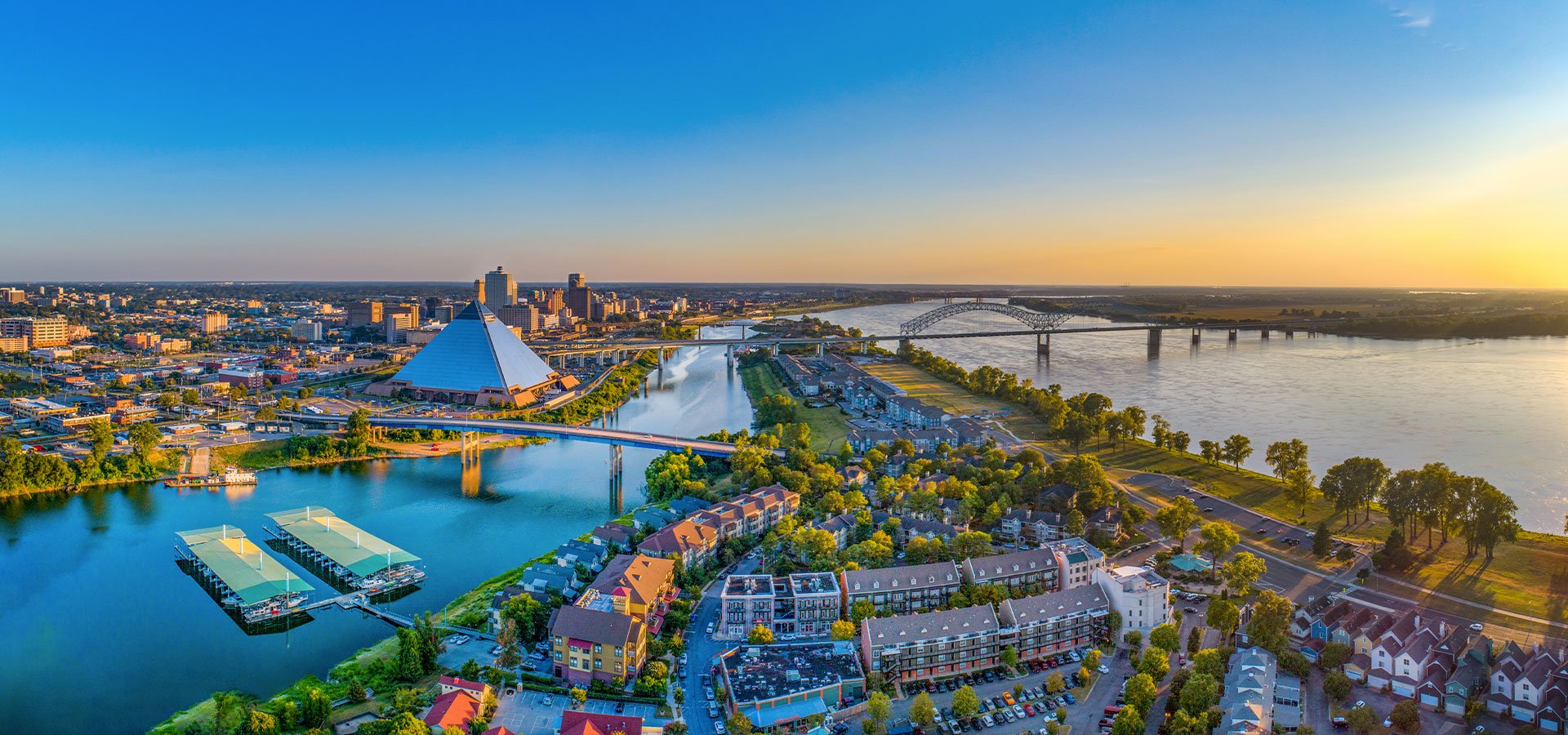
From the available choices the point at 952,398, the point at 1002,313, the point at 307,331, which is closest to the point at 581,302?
the point at 307,331

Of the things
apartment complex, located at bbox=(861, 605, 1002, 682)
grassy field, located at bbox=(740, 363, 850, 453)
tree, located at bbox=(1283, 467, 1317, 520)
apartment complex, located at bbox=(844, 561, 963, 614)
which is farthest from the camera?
grassy field, located at bbox=(740, 363, 850, 453)

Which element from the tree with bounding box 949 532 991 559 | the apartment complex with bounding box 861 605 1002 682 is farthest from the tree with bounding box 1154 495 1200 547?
the apartment complex with bounding box 861 605 1002 682

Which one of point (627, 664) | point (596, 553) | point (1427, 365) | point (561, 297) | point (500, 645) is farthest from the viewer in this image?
point (561, 297)

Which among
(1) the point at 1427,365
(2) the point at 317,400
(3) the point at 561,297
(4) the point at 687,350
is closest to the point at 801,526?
(2) the point at 317,400

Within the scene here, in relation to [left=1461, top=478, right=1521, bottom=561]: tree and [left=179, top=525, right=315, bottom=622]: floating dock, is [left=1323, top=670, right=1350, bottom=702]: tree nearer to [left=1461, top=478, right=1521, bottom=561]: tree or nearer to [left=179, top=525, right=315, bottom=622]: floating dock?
[left=1461, top=478, right=1521, bottom=561]: tree

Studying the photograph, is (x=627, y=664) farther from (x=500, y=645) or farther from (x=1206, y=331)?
(x=1206, y=331)

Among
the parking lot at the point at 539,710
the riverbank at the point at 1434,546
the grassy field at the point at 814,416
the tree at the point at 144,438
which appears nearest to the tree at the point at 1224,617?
the riverbank at the point at 1434,546
